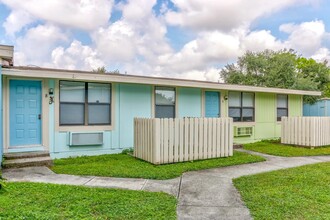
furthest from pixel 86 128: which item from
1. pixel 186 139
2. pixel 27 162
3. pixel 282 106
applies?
pixel 282 106

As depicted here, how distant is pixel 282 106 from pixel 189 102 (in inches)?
213

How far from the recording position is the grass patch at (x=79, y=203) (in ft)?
10.6

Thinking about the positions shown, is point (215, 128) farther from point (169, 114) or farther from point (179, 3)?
point (179, 3)

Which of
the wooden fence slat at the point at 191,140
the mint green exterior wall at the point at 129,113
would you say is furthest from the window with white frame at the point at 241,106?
the wooden fence slat at the point at 191,140

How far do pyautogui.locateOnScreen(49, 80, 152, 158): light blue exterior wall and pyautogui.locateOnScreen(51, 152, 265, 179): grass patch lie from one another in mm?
392

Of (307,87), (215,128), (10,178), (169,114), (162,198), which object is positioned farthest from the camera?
(307,87)

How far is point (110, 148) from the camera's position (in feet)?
26.7

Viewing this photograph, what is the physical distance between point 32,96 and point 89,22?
6.06 metres

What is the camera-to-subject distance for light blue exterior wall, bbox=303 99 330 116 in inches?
625

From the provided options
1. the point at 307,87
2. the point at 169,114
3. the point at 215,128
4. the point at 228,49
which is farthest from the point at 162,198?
the point at 307,87

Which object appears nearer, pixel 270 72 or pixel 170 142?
pixel 170 142

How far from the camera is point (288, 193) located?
4.28 meters

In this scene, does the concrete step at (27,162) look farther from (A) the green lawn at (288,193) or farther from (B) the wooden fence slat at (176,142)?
(A) the green lawn at (288,193)

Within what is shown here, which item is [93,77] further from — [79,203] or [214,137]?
[79,203]
